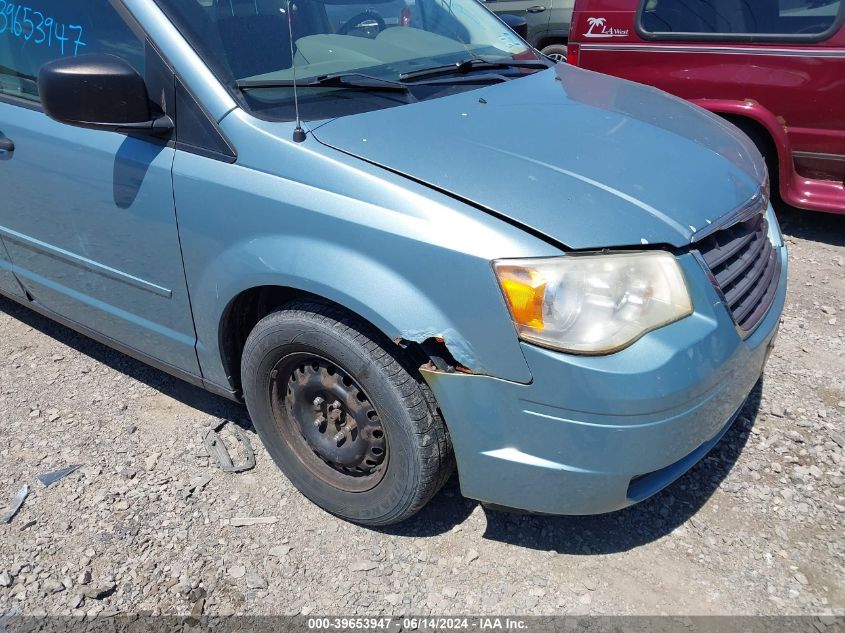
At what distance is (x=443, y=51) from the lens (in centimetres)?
272

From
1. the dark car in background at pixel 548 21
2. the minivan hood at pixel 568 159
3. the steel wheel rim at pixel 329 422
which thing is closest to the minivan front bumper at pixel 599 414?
the minivan hood at pixel 568 159

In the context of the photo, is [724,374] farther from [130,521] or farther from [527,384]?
[130,521]

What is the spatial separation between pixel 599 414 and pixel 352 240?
803 millimetres

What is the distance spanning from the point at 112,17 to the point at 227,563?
189 centimetres

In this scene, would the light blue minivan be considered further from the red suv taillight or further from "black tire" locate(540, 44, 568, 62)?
"black tire" locate(540, 44, 568, 62)

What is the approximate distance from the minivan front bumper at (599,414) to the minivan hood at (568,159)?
24cm

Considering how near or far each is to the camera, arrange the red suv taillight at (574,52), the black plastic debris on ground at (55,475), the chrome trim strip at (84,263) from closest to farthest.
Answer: the chrome trim strip at (84,263) → the black plastic debris on ground at (55,475) → the red suv taillight at (574,52)

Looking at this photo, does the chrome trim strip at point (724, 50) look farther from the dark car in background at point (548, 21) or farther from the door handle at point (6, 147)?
the door handle at point (6, 147)

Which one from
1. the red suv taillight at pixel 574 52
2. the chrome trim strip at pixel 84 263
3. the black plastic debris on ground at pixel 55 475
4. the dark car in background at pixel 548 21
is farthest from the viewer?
the dark car in background at pixel 548 21

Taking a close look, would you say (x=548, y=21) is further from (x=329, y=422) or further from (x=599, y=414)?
(x=599, y=414)

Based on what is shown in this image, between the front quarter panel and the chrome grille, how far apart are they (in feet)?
1.93

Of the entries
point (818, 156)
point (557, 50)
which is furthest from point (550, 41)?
point (818, 156)

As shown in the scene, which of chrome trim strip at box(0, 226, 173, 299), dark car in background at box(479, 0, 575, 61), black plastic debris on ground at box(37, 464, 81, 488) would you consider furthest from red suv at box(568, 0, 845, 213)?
black plastic debris on ground at box(37, 464, 81, 488)

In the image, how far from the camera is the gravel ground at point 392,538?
82.0 inches
